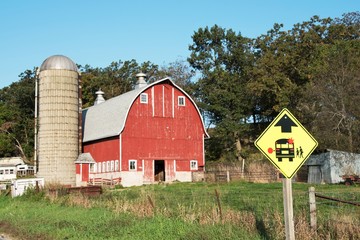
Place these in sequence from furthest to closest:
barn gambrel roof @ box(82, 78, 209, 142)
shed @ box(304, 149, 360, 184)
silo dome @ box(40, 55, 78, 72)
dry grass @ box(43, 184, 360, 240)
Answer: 1. silo dome @ box(40, 55, 78, 72)
2. barn gambrel roof @ box(82, 78, 209, 142)
3. shed @ box(304, 149, 360, 184)
4. dry grass @ box(43, 184, 360, 240)

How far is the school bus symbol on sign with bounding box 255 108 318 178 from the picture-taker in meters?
7.78

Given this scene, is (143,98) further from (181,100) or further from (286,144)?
(286,144)

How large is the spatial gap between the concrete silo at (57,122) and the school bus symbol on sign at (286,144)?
32.8 metres

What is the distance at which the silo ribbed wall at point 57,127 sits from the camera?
39.0 metres

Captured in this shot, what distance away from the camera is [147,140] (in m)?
40.3

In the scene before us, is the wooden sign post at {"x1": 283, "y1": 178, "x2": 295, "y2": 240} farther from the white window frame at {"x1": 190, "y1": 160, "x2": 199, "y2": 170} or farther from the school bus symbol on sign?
the white window frame at {"x1": 190, "y1": 160, "x2": 199, "y2": 170}

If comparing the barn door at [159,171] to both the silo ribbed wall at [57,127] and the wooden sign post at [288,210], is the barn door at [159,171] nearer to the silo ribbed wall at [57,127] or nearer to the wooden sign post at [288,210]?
the silo ribbed wall at [57,127]

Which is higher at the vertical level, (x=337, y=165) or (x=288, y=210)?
(x=337, y=165)

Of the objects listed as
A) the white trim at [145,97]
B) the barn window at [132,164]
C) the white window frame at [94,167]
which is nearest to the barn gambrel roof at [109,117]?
the white trim at [145,97]

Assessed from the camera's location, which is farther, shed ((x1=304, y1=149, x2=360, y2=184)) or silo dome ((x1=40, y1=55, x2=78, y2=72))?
silo dome ((x1=40, y1=55, x2=78, y2=72))

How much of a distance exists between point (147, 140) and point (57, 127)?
7.21 m

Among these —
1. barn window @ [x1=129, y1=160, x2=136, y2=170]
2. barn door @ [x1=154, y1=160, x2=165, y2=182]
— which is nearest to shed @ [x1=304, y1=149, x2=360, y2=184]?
barn door @ [x1=154, y1=160, x2=165, y2=182]

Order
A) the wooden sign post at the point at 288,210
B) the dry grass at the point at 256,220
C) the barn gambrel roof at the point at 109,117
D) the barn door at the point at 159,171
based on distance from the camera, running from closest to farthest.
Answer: the wooden sign post at the point at 288,210
the dry grass at the point at 256,220
the barn gambrel roof at the point at 109,117
the barn door at the point at 159,171

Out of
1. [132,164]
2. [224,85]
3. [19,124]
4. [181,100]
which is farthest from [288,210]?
[19,124]
